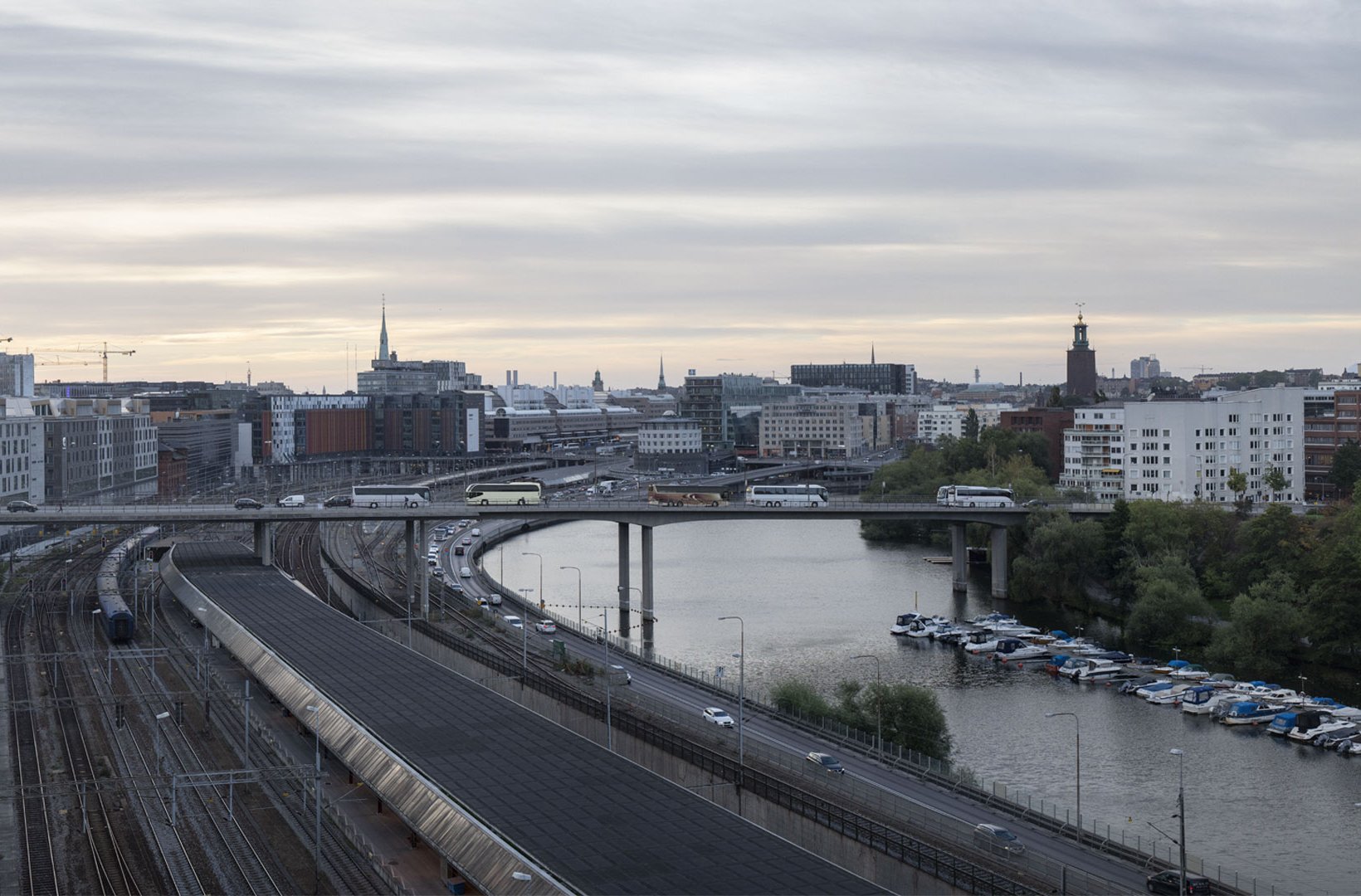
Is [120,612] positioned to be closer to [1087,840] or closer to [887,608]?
[887,608]

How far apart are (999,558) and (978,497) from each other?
15.6 feet

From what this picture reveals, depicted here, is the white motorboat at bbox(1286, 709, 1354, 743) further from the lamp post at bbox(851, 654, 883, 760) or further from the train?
the train

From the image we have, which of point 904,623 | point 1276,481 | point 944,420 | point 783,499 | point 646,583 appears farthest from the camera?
point 944,420

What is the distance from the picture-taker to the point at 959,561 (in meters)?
69.0

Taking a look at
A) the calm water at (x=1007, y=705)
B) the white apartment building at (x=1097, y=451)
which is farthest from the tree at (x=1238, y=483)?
the calm water at (x=1007, y=705)

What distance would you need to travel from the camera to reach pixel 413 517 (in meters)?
62.0

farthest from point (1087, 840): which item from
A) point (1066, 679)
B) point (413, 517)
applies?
point (413, 517)

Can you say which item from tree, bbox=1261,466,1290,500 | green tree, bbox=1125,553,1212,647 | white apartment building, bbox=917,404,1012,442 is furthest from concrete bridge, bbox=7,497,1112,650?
white apartment building, bbox=917,404,1012,442

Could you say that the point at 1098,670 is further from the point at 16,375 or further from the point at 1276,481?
the point at 16,375

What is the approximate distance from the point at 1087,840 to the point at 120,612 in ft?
112

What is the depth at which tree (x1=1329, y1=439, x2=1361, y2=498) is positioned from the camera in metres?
83.2

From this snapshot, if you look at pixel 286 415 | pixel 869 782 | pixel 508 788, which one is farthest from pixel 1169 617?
pixel 286 415

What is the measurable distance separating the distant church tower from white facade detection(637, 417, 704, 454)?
1471 inches

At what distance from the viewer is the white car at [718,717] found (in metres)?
38.2
